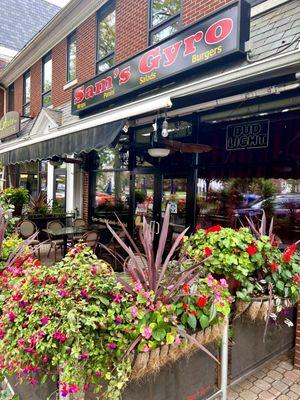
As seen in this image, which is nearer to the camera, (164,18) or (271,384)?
(271,384)

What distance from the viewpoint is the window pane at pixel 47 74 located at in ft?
38.0

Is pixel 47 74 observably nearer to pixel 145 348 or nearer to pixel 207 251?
pixel 207 251

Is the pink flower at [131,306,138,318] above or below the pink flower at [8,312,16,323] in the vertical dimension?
above

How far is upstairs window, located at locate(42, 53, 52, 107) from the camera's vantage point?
11.5 m

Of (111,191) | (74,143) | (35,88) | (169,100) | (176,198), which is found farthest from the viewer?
(35,88)

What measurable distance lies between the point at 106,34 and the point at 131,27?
1.66 meters

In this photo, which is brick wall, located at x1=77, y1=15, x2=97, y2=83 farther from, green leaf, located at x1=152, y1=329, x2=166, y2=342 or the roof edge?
green leaf, located at x1=152, y1=329, x2=166, y2=342

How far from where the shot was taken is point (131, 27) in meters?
7.07

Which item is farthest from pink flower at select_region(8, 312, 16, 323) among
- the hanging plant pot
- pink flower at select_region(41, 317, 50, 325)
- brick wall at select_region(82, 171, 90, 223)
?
brick wall at select_region(82, 171, 90, 223)

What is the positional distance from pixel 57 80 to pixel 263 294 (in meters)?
10.4

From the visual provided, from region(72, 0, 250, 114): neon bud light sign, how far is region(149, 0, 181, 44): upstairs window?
957mm

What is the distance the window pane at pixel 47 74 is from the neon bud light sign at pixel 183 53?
18.1ft

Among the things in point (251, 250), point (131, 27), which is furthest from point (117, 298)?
point (131, 27)

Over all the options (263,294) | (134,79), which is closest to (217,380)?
(263,294)
